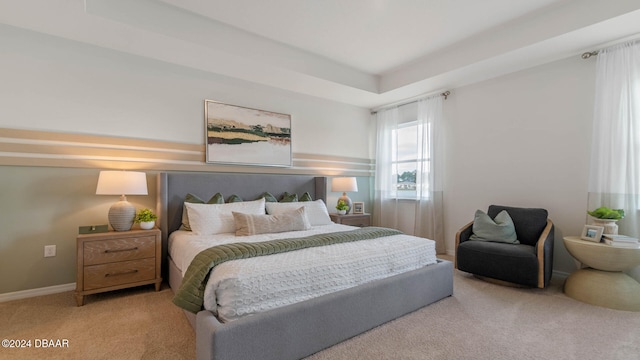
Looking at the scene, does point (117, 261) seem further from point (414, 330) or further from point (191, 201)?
point (414, 330)

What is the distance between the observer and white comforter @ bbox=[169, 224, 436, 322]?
168 centimetres

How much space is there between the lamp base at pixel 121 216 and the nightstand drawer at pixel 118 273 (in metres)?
0.37

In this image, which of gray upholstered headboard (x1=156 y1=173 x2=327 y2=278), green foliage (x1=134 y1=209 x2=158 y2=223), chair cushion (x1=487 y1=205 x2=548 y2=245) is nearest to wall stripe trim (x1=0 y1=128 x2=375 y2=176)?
gray upholstered headboard (x1=156 y1=173 x2=327 y2=278)

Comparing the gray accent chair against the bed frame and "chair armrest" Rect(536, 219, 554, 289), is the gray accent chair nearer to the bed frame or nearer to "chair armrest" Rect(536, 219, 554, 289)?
"chair armrest" Rect(536, 219, 554, 289)

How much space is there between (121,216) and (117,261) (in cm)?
44

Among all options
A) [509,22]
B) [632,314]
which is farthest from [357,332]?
[509,22]

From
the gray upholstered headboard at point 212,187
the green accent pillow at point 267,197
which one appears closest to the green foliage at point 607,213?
the gray upholstered headboard at point 212,187

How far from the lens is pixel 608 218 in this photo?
9.18 feet

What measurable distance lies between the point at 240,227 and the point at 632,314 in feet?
11.8

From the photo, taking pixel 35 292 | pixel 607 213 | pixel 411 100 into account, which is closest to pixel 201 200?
pixel 35 292

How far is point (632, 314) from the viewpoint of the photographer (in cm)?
245

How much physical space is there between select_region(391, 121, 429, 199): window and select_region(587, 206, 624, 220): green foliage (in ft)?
6.74

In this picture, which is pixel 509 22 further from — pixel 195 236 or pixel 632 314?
pixel 195 236

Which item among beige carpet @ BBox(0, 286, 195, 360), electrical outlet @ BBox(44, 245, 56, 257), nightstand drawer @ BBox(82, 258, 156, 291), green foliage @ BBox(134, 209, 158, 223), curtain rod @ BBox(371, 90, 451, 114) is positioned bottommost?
beige carpet @ BBox(0, 286, 195, 360)
